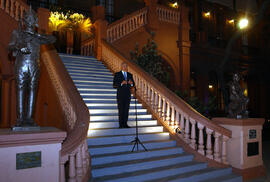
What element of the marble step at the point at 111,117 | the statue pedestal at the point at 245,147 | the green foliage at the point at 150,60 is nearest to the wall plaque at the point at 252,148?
the statue pedestal at the point at 245,147

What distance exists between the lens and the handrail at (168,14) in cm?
1339

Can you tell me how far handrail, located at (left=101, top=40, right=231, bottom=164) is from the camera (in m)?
5.90

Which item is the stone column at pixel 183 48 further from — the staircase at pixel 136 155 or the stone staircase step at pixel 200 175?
the stone staircase step at pixel 200 175

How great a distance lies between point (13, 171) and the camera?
299cm

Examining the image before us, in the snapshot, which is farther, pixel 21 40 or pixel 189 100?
pixel 189 100

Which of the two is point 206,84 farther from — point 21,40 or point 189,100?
point 21,40

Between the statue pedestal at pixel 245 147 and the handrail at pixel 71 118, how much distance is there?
3.36 m

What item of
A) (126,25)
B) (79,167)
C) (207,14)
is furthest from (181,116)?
(207,14)

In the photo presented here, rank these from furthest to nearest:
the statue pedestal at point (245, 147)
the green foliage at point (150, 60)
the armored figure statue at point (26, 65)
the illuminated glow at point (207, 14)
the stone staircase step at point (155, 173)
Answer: the illuminated glow at point (207, 14) → the green foliage at point (150, 60) → the statue pedestal at point (245, 147) → the stone staircase step at point (155, 173) → the armored figure statue at point (26, 65)

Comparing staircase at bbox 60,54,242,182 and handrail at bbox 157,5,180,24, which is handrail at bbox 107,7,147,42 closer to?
handrail at bbox 157,5,180,24

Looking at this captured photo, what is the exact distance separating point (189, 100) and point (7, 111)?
7165 mm

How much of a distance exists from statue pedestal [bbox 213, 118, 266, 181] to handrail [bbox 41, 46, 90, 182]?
336cm

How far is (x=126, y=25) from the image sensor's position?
12.4 metres

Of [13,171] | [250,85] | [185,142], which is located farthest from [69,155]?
[250,85]
